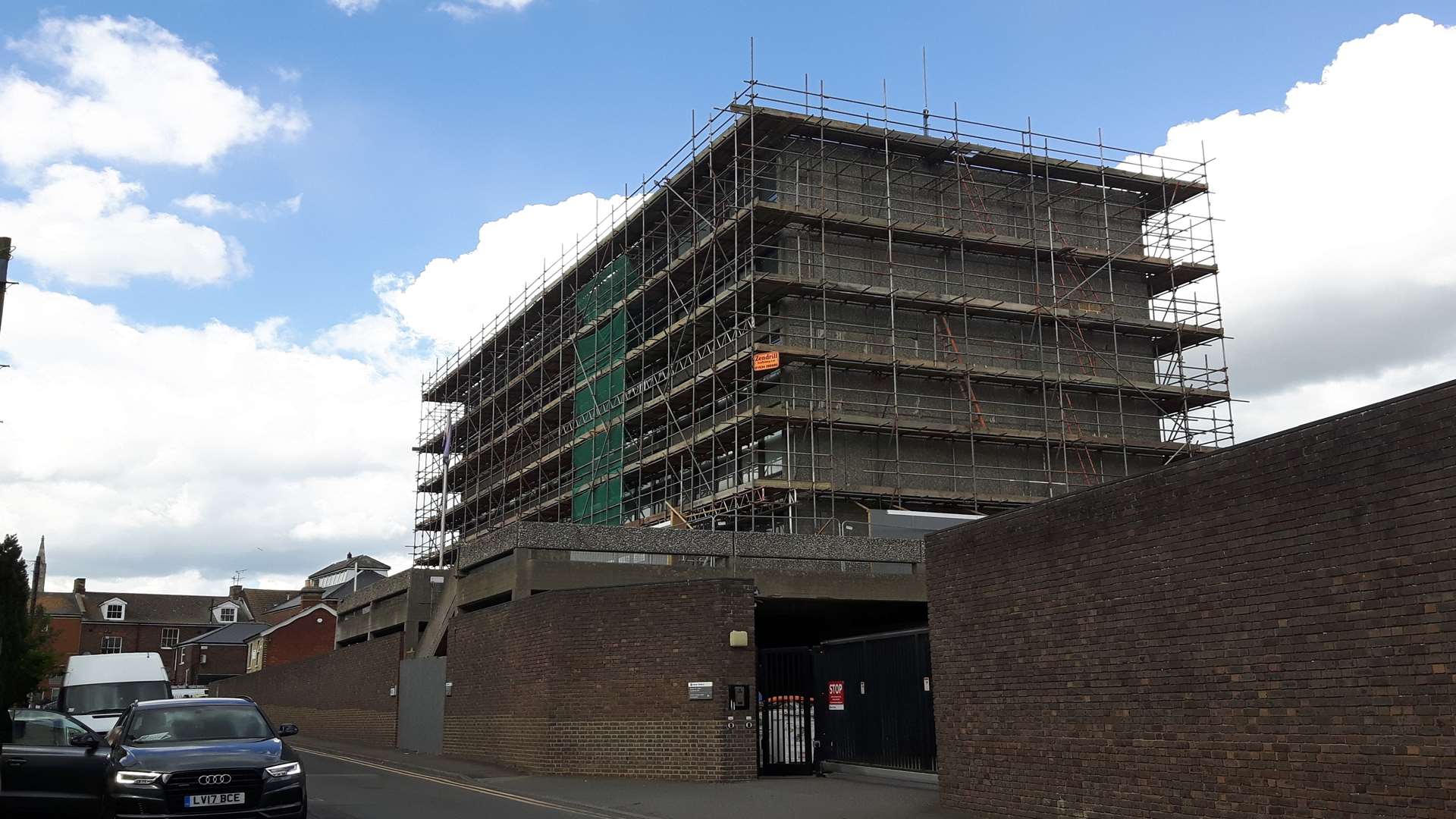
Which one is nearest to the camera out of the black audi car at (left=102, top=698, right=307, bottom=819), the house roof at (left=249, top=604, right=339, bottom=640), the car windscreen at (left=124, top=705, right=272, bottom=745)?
the black audi car at (left=102, top=698, right=307, bottom=819)

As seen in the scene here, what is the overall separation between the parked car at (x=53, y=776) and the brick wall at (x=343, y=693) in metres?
18.7

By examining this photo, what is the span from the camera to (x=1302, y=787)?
10.9 m

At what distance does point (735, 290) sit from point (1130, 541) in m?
23.5

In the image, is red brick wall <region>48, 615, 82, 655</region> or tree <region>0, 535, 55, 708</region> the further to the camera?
red brick wall <region>48, 615, 82, 655</region>

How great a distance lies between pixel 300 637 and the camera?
69.2m

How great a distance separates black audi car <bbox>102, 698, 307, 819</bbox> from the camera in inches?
454

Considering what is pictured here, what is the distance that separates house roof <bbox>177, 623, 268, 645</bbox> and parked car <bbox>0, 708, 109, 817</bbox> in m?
70.8

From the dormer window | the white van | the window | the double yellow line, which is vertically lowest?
the double yellow line

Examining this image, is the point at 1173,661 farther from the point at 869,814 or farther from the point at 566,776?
the point at 566,776

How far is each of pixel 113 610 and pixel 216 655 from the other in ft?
46.0

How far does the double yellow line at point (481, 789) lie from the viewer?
1630 cm

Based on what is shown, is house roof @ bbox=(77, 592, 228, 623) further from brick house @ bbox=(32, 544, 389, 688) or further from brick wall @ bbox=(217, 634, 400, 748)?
brick wall @ bbox=(217, 634, 400, 748)

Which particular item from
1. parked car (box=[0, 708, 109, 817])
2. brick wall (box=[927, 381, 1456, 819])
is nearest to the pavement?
brick wall (box=[927, 381, 1456, 819])

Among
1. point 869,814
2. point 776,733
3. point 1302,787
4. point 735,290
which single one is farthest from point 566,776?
point 735,290
